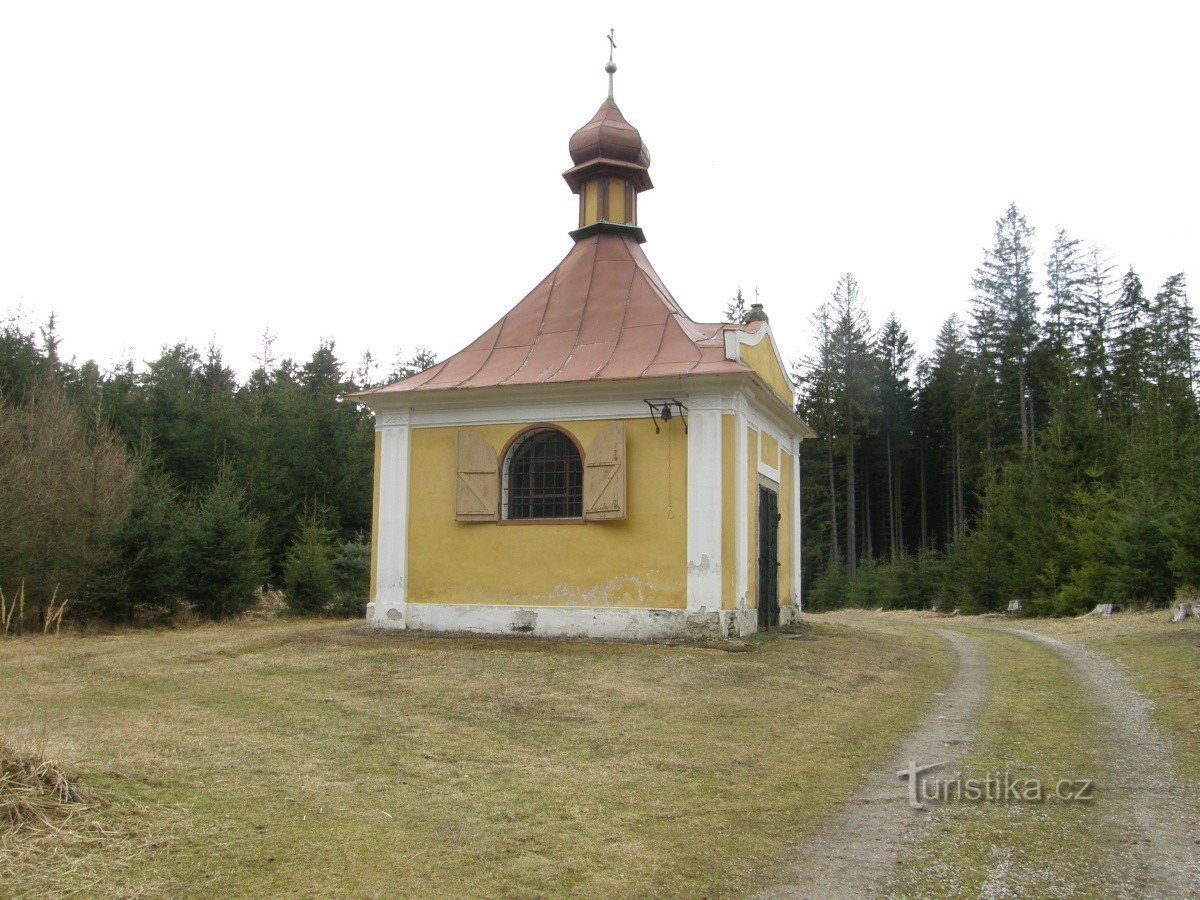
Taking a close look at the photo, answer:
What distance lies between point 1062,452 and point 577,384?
1650cm

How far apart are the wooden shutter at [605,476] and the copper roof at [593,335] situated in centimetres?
90

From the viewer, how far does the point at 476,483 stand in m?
14.8

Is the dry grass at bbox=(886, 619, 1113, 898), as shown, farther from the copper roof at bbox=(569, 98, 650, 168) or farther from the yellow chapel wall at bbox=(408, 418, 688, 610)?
the copper roof at bbox=(569, 98, 650, 168)

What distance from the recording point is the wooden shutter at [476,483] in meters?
14.8

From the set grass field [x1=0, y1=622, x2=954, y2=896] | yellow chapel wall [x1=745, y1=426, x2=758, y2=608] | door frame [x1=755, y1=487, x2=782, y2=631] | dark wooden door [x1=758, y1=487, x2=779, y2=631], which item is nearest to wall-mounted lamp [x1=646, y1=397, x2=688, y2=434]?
yellow chapel wall [x1=745, y1=426, x2=758, y2=608]

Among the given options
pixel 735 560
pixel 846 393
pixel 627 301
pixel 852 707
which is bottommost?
pixel 852 707

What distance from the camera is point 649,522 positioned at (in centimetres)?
1397

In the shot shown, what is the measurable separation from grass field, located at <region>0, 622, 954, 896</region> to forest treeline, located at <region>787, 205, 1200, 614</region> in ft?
31.4

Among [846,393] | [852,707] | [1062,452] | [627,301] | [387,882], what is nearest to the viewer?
[387,882]

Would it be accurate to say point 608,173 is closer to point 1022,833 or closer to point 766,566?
point 766,566

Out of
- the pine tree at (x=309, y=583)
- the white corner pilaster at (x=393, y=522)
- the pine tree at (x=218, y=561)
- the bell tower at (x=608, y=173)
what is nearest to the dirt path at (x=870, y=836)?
the white corner pilaster at (x=393, y=522)

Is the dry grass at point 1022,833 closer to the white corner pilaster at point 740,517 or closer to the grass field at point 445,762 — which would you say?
the grass field at point 445,762

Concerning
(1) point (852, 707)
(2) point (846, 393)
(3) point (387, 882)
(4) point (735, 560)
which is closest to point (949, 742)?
(1) point (852, 707)

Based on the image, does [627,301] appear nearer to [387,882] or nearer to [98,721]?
[98,721]
